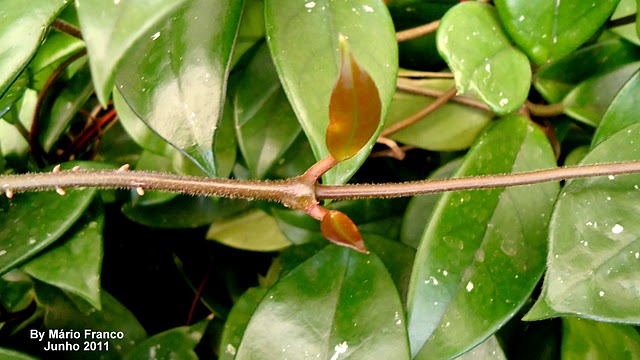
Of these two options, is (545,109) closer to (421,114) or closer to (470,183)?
(421,114)

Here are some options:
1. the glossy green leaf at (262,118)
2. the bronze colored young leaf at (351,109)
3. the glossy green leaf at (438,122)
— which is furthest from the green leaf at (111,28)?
the glossy green leaf at (438,122)

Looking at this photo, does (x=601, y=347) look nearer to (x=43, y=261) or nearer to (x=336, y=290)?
(x=336, y=290)

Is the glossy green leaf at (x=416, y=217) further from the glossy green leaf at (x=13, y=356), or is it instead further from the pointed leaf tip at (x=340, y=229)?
the glossy green leaf at (x=13, y=356)

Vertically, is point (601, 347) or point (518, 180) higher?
point (518, 180)

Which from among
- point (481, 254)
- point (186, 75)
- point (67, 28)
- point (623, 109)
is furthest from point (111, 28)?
point (623, 109)

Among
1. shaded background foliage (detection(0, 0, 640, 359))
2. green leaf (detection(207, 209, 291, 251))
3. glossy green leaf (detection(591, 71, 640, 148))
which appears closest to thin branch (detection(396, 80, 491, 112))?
shaded background foliage (detection(0, 0, 640, 359))

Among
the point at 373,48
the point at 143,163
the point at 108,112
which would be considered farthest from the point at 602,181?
the point at 108,112

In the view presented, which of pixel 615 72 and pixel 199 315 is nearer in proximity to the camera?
pixel 615 72
